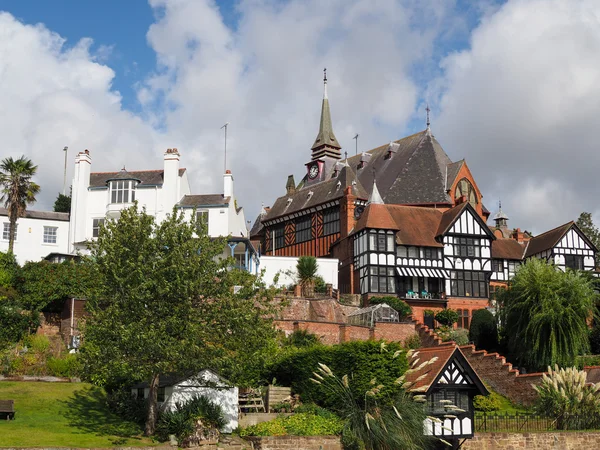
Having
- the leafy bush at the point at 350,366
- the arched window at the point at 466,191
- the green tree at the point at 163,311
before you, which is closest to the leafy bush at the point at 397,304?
the arched window at the point at 466,191

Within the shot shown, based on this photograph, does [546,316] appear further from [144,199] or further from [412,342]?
[144,199]

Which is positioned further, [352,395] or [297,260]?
[297,260]

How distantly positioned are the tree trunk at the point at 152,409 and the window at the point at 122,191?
94.6 feet

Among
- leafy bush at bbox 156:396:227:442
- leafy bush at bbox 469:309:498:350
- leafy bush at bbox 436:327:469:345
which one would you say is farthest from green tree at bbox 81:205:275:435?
leafy bush at bbox 436:327:469:345

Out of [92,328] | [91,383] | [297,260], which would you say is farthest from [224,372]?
[297,260]

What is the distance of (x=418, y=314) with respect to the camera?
55.4m

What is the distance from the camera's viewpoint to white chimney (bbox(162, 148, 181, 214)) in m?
56.3

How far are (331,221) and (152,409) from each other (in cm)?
3721

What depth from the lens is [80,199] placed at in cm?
5653

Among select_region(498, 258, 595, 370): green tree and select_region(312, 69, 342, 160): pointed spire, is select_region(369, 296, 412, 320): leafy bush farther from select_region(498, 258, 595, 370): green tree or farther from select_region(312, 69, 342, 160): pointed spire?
select_region(312, 69, 342, 160): pointed spire

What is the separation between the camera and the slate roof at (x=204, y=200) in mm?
56097

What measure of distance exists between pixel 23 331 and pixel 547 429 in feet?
83.4

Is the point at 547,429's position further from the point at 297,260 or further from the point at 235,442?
the point at 297,260

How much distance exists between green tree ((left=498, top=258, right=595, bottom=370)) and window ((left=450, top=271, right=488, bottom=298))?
48.1ft
